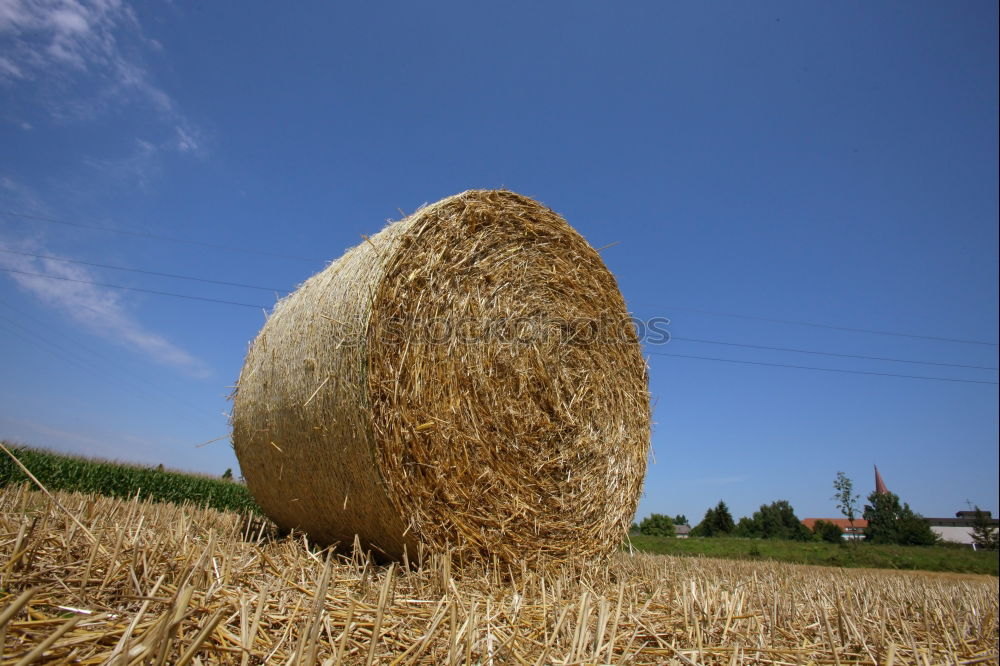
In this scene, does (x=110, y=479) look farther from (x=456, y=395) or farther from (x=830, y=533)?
(x=830, y=533)

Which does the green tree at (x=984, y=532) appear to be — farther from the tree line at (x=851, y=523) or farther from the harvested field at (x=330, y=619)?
the harvested field at (x=330, y=619)

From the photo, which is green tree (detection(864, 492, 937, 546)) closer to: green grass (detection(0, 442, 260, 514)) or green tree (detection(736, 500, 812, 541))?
green tree (detection(736, 500, 812, 541))

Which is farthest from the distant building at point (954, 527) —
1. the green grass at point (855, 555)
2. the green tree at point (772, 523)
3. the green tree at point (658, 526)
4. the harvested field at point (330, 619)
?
the harvested field at point (330, 619)

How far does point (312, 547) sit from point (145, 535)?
5.44 feet

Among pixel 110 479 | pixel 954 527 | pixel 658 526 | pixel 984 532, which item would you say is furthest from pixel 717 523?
pixel 110 479

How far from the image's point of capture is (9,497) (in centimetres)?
355

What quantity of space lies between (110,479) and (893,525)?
36.8 meters

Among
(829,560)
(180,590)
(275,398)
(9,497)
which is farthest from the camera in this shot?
(829,560)

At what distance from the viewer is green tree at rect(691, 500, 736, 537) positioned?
37.5 metres

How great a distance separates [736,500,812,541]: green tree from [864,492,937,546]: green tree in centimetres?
618

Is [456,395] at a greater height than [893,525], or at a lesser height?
greater

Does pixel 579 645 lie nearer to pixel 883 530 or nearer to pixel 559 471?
pixel 559 471

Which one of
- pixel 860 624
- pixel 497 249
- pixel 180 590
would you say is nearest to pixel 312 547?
pixel 180 590

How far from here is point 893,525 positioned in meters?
30.3
